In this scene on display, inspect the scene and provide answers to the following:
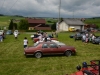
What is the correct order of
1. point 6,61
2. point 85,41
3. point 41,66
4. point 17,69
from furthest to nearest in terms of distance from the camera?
1. point 85,41
2. point 6,61
3. point 41,66
4. point 17,69

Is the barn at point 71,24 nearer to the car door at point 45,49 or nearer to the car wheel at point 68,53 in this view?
the car wheel at point 68,53

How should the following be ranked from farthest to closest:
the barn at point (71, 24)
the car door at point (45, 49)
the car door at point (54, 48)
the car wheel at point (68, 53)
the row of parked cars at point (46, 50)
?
the barn at point (71, 24), the car wheel at point (68, 53), the car door at point (54, 48), the car door at point (45, 49), the row of parked cars at point (46, 50)

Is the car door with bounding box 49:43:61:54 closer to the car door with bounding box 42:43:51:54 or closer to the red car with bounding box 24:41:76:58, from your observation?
the red car with bounding box 24:41:76:58

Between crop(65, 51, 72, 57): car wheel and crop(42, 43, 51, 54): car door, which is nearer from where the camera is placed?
crop(42, 43, 51, 54): car door

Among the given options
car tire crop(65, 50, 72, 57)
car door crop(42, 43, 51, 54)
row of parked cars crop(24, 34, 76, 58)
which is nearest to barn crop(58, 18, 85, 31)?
car tire crop(65, 50, 72, 57)

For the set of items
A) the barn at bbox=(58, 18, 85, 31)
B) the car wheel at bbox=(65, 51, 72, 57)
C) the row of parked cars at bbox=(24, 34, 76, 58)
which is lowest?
the car wheel at bbox=(65, 51, 72, 57)

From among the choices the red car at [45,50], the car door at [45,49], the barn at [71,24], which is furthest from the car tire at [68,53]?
the barn at [71,24]

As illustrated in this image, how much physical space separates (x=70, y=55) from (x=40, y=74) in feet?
20.4

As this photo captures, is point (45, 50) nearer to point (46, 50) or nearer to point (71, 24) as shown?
point (46, 50)

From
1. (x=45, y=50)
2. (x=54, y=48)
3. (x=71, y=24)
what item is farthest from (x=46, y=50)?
(x=71, y=24)

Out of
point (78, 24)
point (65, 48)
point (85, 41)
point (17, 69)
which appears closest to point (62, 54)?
point (65, 48)

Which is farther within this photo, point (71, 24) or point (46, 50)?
point (71, 24)

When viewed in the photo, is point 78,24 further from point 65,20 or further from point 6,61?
point 6,61

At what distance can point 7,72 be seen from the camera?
1136cm
